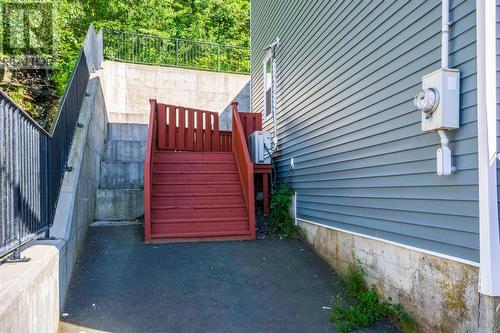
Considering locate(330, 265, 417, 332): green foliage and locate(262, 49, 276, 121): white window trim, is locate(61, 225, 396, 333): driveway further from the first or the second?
locate(262, 49, 276, 121): white window trim

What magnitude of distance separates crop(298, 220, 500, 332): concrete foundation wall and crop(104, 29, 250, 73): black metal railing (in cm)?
971

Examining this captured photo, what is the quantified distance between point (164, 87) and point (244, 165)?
18.8 ft

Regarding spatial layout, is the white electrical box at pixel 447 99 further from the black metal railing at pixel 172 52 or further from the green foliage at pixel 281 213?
the black metal railing at pixel 172 52

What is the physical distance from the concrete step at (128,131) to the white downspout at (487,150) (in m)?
7.43

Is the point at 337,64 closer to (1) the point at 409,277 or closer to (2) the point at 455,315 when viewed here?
(1) the point at 409,277

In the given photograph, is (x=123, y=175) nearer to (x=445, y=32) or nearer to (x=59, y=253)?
(x=59, y=253)

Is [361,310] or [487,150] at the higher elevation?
[487,150]

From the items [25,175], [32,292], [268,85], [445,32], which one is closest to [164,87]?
[268,85]

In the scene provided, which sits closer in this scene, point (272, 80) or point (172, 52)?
point (272, 80)

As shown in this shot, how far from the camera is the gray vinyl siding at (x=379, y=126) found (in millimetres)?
2697

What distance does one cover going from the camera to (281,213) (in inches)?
254

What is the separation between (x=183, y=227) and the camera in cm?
575

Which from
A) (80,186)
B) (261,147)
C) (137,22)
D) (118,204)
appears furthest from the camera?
(137,22)

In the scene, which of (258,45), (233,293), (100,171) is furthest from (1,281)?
(258,45)
